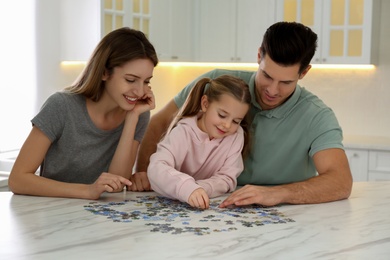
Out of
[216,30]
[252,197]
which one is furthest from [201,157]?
[216,30]

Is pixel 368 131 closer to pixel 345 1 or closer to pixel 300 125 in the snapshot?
pixel 345 1

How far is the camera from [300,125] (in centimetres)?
272

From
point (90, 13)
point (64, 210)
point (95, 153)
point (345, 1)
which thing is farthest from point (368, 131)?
point (64, 210)

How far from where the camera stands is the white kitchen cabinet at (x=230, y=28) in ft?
18.7

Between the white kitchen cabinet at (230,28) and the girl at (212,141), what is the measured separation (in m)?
3.20

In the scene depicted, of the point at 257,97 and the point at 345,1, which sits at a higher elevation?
the point at 345,1

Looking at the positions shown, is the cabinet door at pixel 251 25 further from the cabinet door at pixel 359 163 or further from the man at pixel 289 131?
the man at pixel 289 131

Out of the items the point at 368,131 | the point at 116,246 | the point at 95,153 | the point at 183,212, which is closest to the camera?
the point at 116,246

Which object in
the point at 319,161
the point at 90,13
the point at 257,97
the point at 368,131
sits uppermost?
the point at 90,13

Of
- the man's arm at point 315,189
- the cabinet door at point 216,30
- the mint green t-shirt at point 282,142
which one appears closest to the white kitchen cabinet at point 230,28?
the cabinet door at point 216,30

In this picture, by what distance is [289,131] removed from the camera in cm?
275

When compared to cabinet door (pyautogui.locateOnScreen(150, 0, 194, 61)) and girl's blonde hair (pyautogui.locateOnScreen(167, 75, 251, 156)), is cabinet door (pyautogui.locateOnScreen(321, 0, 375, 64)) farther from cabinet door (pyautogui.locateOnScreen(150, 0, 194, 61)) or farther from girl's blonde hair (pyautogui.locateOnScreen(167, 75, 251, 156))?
girl's blonde hair (pyautogui.locateOnScreen(167, 75, 251, 156))

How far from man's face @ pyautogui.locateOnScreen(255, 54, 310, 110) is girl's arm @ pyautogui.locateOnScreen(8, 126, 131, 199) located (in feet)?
2.25

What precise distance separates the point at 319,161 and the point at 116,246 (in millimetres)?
1101
